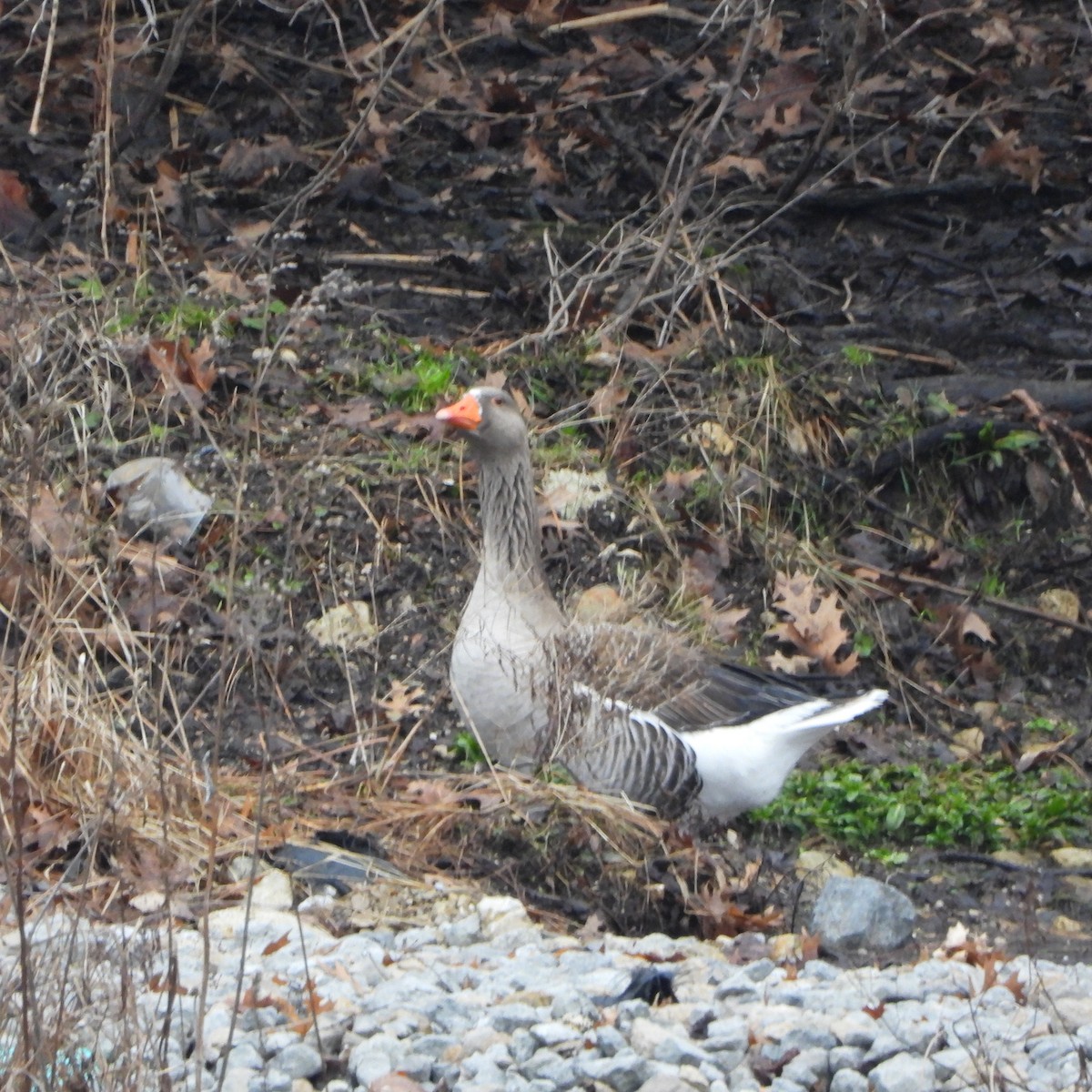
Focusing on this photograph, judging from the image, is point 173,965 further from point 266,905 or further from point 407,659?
point 407,659

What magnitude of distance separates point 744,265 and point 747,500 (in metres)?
1.63

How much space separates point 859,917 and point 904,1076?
1565mm

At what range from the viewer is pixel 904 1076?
338cm

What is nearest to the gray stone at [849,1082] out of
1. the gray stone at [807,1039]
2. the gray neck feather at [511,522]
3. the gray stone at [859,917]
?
the gray stone at [807,1039]

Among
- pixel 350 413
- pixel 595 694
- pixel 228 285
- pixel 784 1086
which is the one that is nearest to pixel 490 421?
pixel 595 694

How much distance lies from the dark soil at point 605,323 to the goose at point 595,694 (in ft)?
0.94

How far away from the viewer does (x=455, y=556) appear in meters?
6.86

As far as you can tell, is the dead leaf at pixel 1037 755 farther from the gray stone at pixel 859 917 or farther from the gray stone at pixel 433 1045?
the gray stone at pixel 433 1045

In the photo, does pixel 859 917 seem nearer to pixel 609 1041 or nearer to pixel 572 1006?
pixel 572 1006

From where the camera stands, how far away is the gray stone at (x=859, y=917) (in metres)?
4.91

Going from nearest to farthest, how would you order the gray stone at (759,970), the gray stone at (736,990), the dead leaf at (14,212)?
the gray stone at (736,990) → the gray stone at (759,970) → the dead leaf at (14,212)

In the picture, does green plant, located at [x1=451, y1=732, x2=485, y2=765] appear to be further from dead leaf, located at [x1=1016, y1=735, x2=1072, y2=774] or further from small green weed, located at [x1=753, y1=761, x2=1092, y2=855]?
dead leaf, located at [x1=1016, y1=735, x2=1072, y2=774]

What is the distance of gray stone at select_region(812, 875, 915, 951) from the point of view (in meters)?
4.91

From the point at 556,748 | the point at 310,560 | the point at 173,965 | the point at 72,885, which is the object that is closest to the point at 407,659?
the point at 310,560
